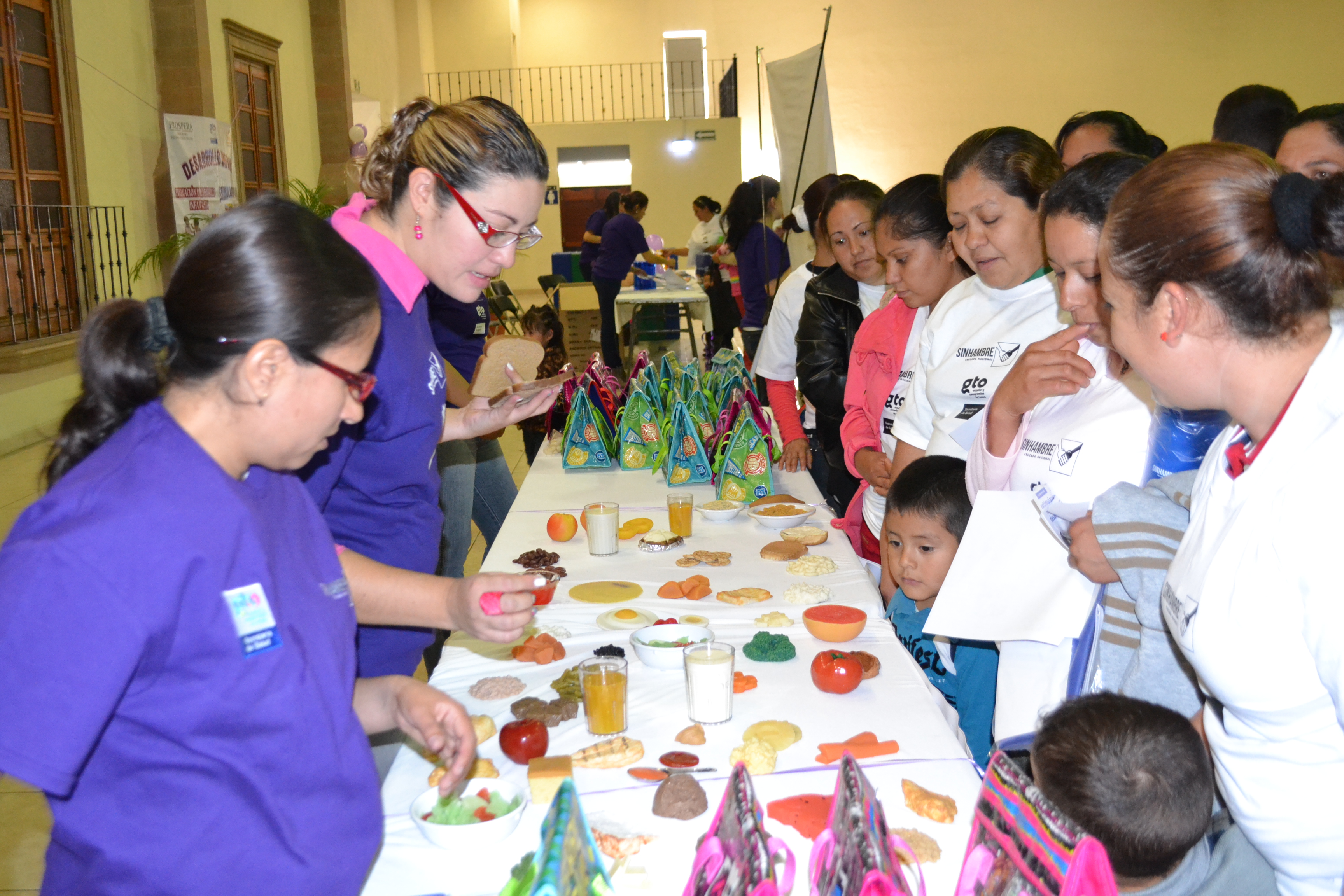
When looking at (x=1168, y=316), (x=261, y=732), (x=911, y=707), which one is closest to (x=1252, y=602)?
(x=1168, y=316)

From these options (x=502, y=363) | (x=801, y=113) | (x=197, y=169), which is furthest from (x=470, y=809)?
(x=197, y=169)

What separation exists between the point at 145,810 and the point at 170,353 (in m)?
0.44

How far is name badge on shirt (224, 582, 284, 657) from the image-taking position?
3.12ft

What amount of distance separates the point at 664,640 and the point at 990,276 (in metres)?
1.08

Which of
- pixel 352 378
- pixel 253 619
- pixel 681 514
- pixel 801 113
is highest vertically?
pixel 801 113

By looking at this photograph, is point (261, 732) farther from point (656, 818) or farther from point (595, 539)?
point (595, 539)

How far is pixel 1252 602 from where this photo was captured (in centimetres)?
108

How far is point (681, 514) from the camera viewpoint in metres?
2.41

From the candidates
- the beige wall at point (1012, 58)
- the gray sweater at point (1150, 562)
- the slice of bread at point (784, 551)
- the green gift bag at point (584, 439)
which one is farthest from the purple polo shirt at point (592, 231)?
the gray sweater at point (1150, 562)

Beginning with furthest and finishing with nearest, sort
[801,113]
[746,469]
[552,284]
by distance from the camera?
1. [552,284]
2. [801,113]
3. [746,469]

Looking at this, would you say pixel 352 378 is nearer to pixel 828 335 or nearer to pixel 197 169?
pixel 828 335

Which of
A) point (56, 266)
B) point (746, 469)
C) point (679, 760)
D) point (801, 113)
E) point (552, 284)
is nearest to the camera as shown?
point (679, 760)

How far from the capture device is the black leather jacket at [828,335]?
325 centimetres

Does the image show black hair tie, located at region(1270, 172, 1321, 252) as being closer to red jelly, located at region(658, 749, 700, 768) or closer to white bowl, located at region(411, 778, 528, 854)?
red jelly, located at region(658, 749, 700, 768)
